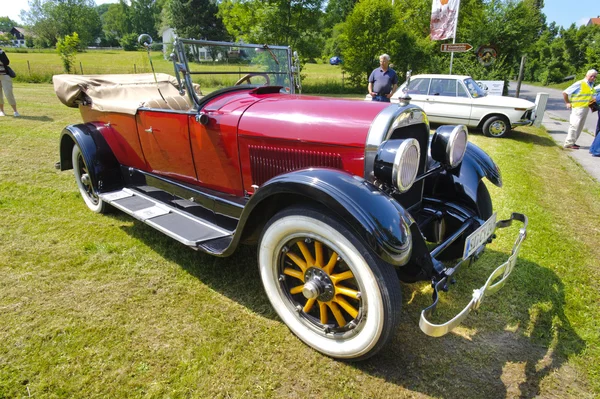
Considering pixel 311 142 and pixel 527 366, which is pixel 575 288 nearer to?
pixel 527 366

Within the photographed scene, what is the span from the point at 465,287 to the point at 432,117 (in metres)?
8.20

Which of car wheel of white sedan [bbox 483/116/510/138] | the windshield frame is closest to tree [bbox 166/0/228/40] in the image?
car wheel of white sedan [bbox 483/116/510/138]

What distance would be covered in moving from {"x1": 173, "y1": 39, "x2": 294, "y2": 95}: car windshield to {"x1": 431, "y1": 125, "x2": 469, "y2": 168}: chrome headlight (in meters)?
1.68

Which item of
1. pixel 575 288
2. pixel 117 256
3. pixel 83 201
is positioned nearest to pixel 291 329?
pixel 117 256

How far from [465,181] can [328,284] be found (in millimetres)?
1616

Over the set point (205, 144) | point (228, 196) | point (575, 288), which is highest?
point (205, 144)

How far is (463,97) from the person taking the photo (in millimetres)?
9734

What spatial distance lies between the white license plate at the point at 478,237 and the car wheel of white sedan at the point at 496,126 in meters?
8.07

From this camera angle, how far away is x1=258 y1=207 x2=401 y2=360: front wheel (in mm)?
1978

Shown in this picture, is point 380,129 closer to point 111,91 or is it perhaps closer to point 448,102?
point 111,91

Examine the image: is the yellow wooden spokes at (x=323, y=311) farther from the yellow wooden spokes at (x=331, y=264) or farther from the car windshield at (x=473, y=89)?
the car windshield at (x=473, y=89)

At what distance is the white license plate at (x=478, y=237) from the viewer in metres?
2.28

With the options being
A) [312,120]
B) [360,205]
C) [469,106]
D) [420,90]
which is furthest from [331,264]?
[420,90]

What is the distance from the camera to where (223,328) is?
2.54 m
